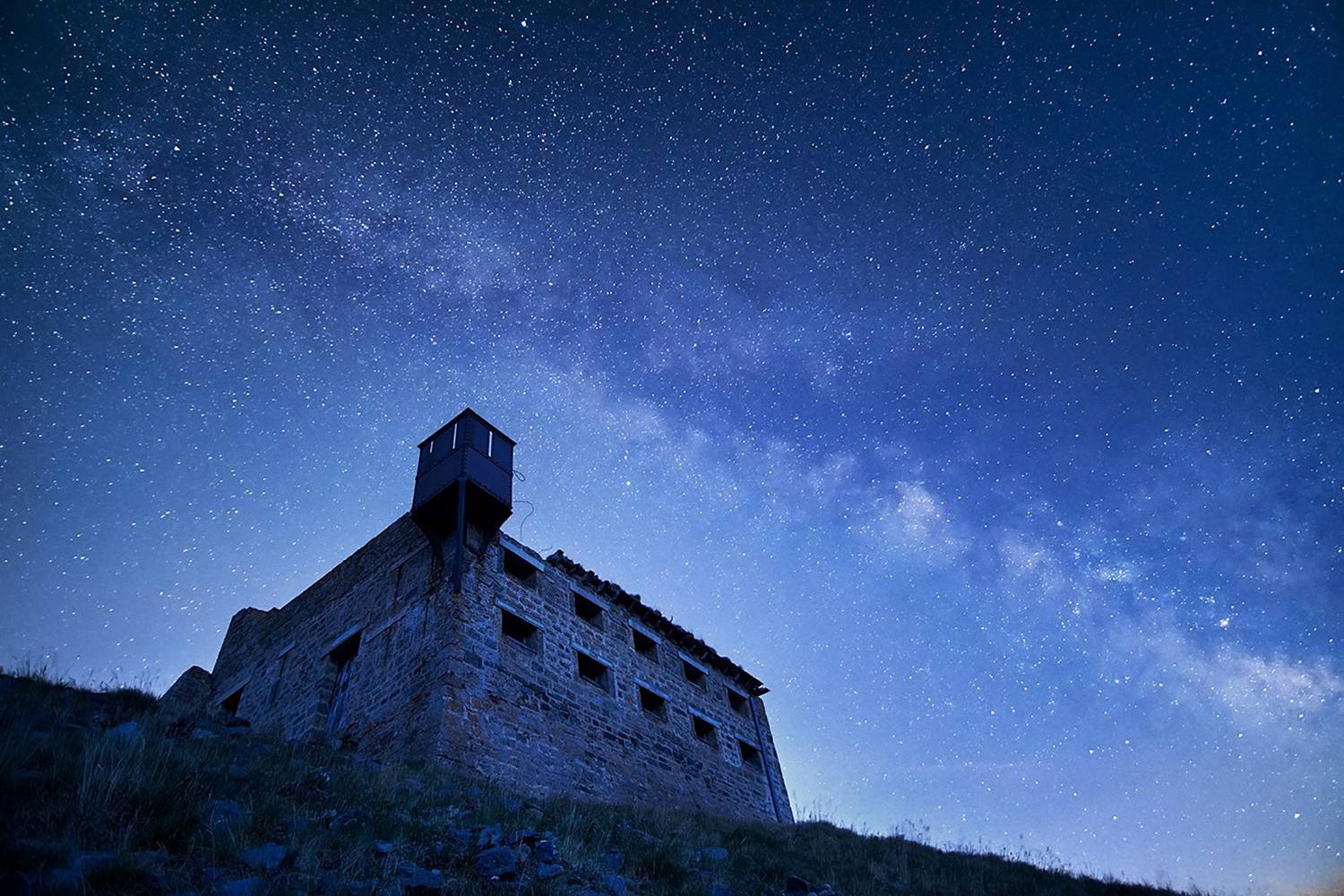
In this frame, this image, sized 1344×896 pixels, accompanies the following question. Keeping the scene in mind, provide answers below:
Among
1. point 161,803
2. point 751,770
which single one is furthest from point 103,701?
point 751,770

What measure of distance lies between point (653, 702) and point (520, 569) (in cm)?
534

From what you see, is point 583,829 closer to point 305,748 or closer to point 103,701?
point 305,748

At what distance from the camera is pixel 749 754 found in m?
22.4

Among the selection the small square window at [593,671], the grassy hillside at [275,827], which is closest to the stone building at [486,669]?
the small square window at [593,671]

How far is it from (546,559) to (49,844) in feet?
47.4

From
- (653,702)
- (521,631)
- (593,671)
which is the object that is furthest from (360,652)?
(653,702)

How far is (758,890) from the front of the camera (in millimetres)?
8227

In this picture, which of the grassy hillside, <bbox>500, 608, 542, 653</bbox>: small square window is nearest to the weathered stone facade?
<bbox>500, 608, 542, 653</bbox>: small square window

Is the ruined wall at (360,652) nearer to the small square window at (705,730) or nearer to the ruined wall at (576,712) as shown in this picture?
the ruined wall at (576,712)

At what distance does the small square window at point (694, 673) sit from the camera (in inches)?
867

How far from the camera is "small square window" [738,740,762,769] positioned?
2189 centimetres

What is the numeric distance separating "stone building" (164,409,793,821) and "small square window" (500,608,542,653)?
43 millimetres

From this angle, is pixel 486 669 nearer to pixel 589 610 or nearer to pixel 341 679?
pixel 341 679

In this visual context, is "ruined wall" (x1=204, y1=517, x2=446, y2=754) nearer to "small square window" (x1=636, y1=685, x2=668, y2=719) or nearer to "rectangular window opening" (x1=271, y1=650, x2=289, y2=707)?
"rectangular window opening" (x1=271, y1=650, x2=289, y2=707)
